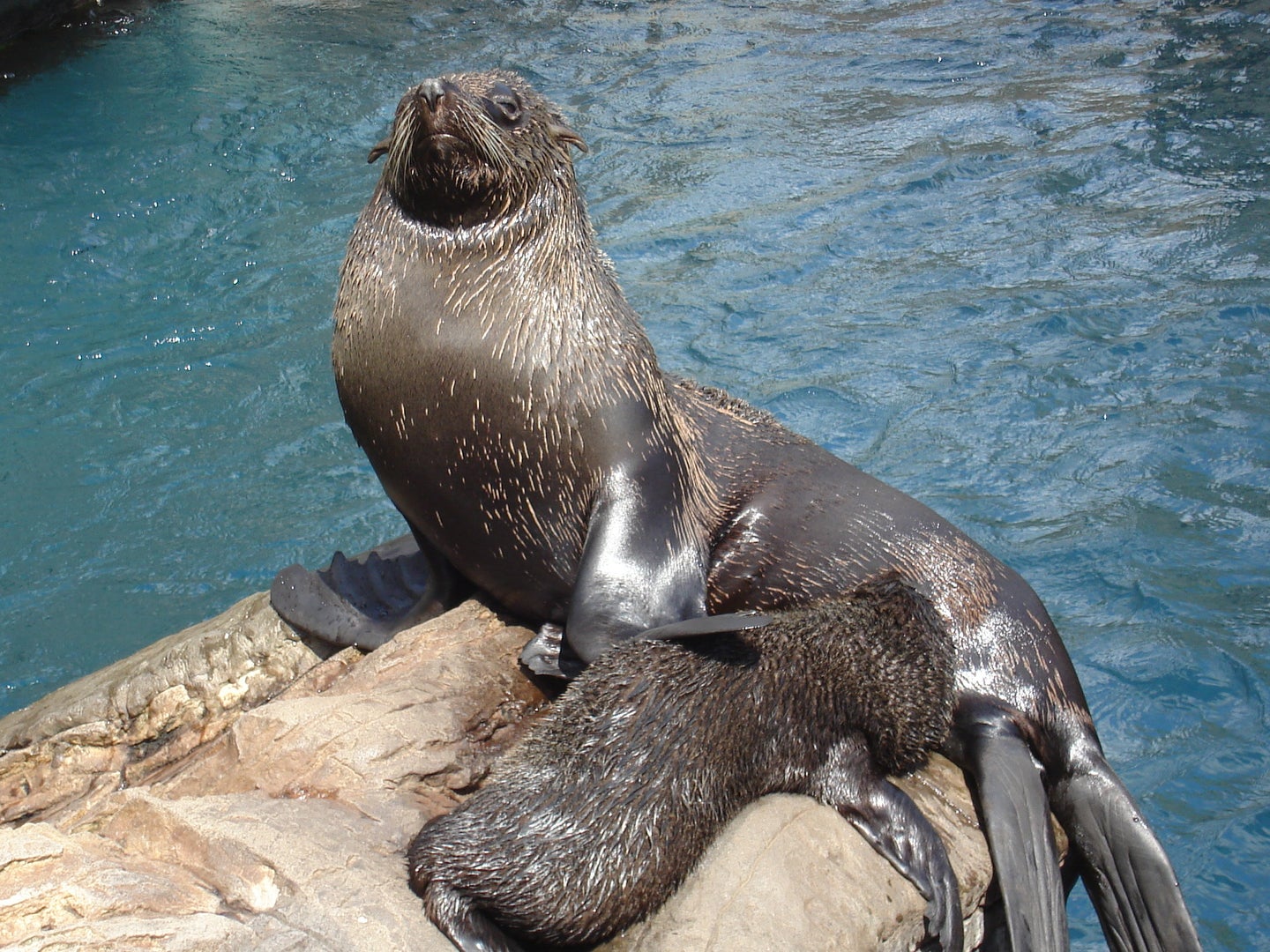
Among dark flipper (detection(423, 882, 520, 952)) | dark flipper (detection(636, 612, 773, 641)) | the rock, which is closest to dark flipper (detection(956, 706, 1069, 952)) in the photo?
dark flipper (detection(636, 612, 773, 641))

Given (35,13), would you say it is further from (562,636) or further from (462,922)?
(462,922)

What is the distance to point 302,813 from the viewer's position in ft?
11.0

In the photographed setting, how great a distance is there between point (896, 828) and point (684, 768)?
0.77 metres

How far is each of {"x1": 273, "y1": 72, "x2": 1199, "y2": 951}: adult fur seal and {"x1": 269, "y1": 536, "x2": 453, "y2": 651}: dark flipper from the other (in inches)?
2.0

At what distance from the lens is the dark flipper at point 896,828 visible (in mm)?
3600

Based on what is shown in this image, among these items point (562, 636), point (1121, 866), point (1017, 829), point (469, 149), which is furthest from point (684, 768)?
point (469, 149)

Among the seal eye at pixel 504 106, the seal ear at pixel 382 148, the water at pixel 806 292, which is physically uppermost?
the seal eye at pixel 504 106

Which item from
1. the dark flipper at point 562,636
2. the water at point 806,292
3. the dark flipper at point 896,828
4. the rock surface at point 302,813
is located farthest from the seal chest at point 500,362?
the water at point 806,292

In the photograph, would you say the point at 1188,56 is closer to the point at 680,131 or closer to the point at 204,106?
the point at 680,131

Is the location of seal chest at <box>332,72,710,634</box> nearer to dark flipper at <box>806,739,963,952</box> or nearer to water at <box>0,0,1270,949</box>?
dark flipper at <box>806,739,963,952</box>

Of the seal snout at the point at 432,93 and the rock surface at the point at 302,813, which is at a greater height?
the seal snout at the point at 432,93

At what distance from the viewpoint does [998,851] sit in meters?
3.88

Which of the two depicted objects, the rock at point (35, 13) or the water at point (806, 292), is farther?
the rock at point (35, 13)

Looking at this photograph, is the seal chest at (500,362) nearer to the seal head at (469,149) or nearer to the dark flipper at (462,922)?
the seal head at (469,149)
